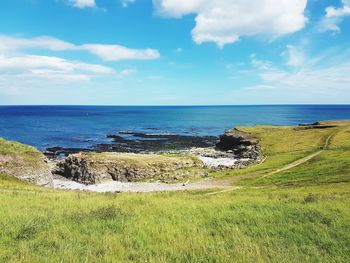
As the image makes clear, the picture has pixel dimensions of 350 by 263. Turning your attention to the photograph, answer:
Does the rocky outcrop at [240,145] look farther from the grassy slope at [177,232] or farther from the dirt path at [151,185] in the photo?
the grassy slope at [177,232]

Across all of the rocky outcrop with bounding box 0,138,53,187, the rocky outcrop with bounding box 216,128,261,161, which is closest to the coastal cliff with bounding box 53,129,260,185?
the rocky outcrop with bounding box 216,128,261,161

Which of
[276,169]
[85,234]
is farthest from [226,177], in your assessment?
[85,234]

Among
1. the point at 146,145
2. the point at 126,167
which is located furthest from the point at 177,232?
the point at 146,145

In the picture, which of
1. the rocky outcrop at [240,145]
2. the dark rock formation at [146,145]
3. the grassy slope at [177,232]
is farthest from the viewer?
the dark rock formation at [146,145]

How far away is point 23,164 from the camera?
61.7 metres

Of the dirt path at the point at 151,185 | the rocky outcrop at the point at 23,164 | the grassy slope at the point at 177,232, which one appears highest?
the grassy slope at the point at 177,232

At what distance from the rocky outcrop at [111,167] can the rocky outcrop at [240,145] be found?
24579 mm

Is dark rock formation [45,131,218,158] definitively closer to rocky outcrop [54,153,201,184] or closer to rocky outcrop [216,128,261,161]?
rocky outcrop [216,128,261,161]

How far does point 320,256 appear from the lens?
12.4 meters

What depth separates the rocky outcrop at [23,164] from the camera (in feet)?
197

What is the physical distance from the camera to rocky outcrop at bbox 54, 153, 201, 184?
73812 mm

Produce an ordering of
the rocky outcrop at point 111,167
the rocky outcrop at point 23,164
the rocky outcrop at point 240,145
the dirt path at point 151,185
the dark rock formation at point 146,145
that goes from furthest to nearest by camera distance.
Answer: the dark rock formation at point 146,145 → the rocky outcrop at point 240,145 → the rocky outcrop at point 111,167 → the dirt path at point 151,185 → the rocky outcrop at point 23,164

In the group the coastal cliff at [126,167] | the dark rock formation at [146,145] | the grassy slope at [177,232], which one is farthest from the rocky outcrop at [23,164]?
the grassy slope at [177,232]

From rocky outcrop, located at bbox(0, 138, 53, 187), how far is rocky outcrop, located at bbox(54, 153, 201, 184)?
33.0ft
